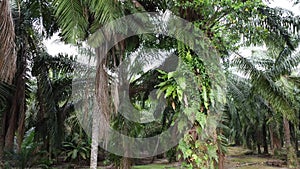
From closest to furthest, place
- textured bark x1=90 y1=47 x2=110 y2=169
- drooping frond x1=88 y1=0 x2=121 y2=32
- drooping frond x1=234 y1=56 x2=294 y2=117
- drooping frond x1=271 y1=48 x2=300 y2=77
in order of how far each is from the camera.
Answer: drooping frond x1=88 y1=0 x2=121 y2=32 < textured bark x1=90 y1=47 x2=110 y2=169 < drooping frond x1=234 y1=56 x2=294 y2=117 < drooping frond x1=271 y1=48 x2=300 y2=77

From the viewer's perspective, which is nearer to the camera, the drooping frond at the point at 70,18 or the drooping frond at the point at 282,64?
the drooping frond at the point at 70,18

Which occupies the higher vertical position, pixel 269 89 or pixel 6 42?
pixel 6 42

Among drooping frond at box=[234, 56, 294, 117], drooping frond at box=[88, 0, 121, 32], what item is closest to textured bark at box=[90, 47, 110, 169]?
drooping frond at box=[88, 0, 121, 32]

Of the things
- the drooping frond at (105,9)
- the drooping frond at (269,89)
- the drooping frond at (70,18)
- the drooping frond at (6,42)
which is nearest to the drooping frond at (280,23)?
the drooping frond at (269,89)

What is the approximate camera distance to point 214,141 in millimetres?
4586

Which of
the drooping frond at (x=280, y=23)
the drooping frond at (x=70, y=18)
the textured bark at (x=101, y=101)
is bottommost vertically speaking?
the textured bark at (x=101, y=101)

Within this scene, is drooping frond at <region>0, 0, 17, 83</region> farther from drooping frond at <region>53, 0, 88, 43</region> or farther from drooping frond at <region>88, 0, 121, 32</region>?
drooping frond at <region>88, 0, 121, 32</region>

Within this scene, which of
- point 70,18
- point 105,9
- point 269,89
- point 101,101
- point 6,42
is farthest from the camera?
point 269,89

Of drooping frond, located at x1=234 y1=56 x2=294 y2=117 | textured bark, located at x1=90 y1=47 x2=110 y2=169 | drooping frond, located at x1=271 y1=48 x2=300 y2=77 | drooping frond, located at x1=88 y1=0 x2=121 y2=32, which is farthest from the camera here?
drooping frond, located at x1=271 y1=48 x2=300 y2=77

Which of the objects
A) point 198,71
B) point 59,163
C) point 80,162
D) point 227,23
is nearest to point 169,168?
point 80,162

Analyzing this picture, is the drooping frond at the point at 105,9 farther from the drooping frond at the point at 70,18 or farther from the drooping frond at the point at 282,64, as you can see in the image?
the drooping frond at the point at 282,64

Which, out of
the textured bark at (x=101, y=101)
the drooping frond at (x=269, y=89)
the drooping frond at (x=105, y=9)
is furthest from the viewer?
the drooping frond at (x=269, y=89)

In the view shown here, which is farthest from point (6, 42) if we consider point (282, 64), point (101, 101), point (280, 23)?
point (282, 64)

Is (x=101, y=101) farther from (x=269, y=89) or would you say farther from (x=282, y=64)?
(x=282, y=64)
